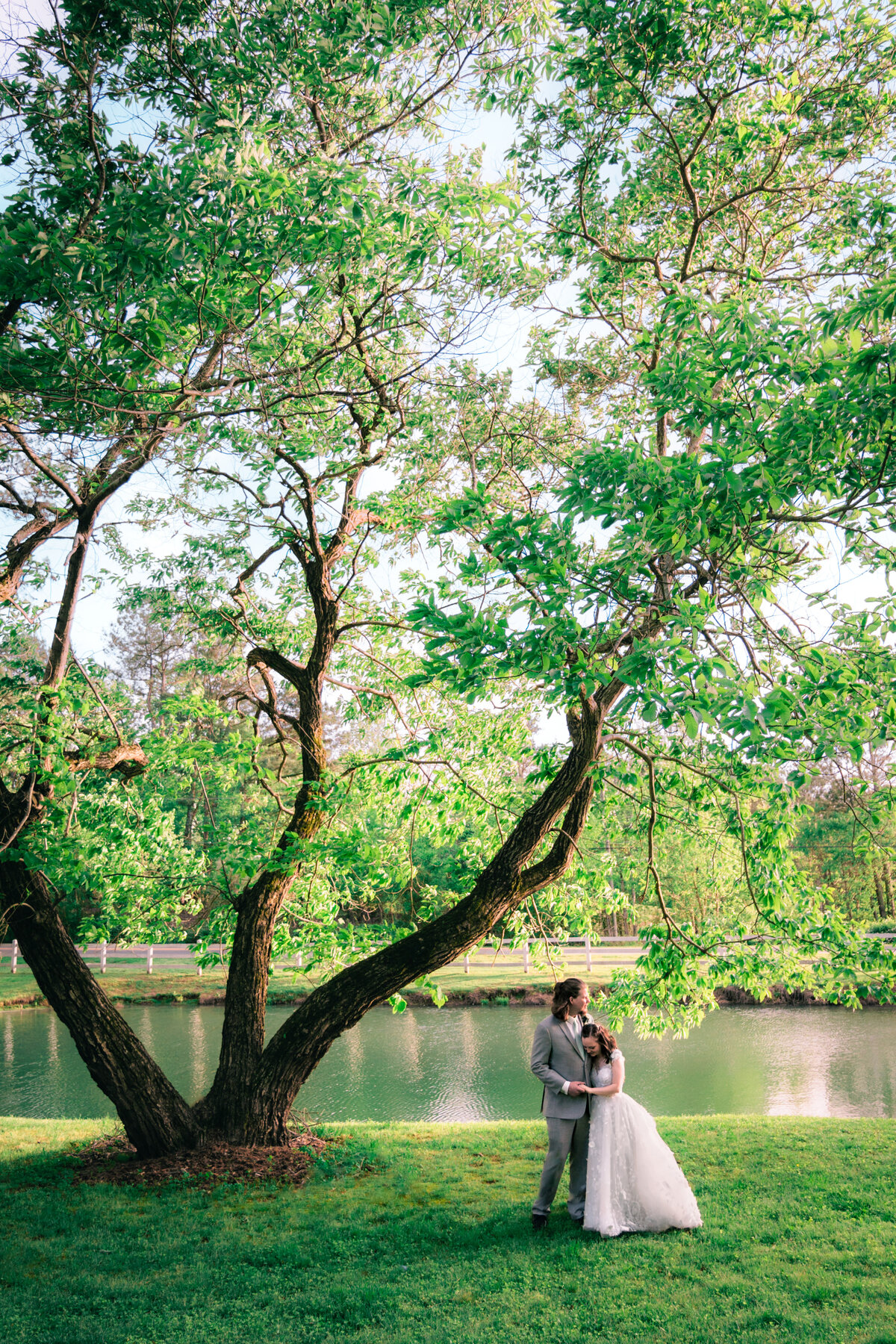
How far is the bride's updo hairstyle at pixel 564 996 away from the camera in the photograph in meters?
5.32

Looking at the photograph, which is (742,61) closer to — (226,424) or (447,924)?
(226,424)

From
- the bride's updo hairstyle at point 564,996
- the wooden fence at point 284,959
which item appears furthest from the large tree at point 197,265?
the wooden fence at point 284,959

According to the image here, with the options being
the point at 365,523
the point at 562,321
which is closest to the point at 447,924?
the point at 365,523

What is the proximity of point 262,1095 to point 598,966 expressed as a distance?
16713 mm

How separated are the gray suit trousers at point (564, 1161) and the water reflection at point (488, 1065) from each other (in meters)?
5.75

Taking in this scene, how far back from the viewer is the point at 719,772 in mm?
6391

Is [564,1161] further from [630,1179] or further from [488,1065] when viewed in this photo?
[488,1065]

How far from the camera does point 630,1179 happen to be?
4.99 m

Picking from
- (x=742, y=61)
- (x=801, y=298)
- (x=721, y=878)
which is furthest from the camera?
(x=721, y=878)

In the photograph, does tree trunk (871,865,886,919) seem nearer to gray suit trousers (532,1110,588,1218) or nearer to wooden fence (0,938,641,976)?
wooden fence (0,938,641,976)

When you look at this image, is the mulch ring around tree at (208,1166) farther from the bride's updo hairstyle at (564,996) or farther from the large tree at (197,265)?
the bride's updo hairstyle at (564,996)

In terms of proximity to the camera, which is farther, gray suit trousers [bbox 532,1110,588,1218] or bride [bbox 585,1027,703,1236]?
gray suit trousers [bbox 532,1110,588,1218]

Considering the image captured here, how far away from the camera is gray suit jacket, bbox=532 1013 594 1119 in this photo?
5152 mm

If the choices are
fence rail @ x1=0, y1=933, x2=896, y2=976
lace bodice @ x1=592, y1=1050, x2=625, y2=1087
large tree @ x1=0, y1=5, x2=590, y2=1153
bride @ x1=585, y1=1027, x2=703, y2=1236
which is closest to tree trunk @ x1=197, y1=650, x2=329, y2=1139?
large tree @ x1=0, y1=5, x2=590, y2=1153
